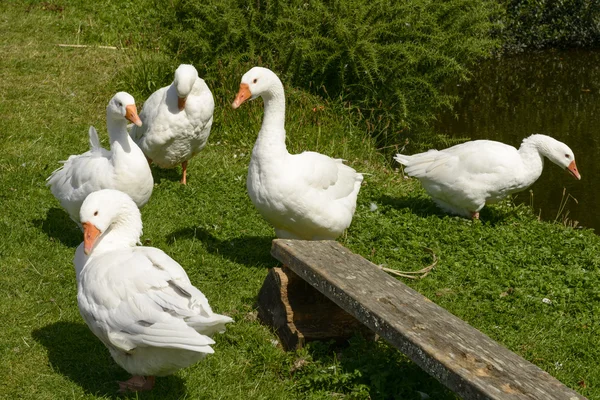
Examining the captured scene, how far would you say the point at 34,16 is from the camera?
14336mm

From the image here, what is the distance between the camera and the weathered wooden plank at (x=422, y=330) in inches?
143

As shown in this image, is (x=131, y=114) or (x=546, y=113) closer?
(x=131, y=114)

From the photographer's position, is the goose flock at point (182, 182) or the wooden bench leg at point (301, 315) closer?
the goose flock at point (182, 182)

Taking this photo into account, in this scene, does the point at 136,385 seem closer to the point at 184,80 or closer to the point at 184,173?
the point at 184,80

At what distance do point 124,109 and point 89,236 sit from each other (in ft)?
7.12

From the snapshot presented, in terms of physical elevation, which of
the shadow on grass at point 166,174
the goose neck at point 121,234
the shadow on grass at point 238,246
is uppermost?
the goose neck at point 121,234

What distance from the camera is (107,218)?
14.9ft

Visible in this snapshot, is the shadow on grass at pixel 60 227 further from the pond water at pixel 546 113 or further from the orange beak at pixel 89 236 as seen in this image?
the pond water at pixel 546 113

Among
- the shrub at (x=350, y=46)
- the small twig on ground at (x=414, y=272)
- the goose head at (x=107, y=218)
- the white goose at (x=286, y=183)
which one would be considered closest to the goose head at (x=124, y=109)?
the white goose at (x=286, y=183)

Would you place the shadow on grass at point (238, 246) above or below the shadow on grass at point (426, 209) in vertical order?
below

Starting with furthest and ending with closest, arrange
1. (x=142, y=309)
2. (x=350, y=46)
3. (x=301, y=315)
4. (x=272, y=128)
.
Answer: (x=350, y=46)
(x=272, y=128)
(x=301, y=315)
(x=142, y=309)

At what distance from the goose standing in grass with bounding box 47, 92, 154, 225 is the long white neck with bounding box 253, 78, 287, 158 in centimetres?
103

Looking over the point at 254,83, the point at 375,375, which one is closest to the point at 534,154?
the point at 254,83

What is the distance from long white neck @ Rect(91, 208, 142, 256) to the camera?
4.66 m
